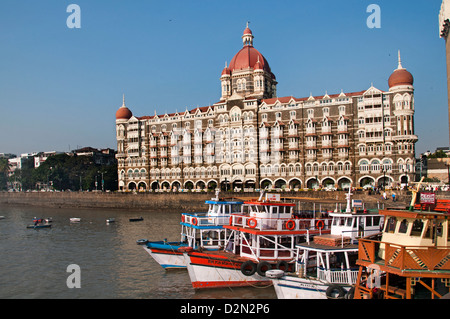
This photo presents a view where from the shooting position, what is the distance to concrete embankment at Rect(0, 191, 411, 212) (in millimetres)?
65750

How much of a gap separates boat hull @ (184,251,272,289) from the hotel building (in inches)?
2169

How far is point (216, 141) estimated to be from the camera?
90375mm

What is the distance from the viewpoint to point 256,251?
2597cm

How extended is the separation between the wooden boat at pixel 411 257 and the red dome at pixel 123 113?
93.7 meters

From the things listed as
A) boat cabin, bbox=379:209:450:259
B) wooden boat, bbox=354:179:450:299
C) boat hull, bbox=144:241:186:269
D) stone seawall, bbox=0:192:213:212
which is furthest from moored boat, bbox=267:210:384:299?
stone seawall, bbox=0:192:213:212

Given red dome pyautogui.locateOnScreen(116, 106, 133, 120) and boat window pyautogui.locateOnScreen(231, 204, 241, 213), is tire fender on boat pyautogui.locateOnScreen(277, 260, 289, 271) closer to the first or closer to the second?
boat window pyautogui.locateOnScreen(231, 204, 241, 213)

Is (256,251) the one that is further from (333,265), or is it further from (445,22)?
(445,22)

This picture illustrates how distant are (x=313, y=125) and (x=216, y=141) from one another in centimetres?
2206

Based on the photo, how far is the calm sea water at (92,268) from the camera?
25.2m

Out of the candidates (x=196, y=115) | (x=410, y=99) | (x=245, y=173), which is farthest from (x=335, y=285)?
(x=196, y=115)

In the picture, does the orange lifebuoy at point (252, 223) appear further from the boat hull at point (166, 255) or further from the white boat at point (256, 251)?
the boat hull at point (166, 255)
